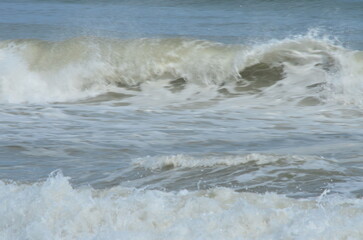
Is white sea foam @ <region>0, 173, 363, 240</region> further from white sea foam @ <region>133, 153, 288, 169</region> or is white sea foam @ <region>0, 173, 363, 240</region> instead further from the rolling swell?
the rolling swell

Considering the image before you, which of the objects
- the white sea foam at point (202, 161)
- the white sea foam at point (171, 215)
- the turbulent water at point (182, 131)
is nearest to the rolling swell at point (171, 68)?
the turbulent water at point (182, 131)

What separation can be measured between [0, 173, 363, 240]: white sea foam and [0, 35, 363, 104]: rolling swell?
17.4 ft

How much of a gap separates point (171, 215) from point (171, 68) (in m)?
7.32

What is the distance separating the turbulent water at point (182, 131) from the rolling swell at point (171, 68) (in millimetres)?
26

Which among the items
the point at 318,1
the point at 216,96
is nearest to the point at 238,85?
the point at 216,96

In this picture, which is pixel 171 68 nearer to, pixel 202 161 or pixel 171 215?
pixel 202 161

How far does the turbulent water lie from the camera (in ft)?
12.1

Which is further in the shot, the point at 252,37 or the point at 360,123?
the point at 252,37

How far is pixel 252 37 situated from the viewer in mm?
13789

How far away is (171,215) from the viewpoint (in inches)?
144

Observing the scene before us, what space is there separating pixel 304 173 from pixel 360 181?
0.33 metres

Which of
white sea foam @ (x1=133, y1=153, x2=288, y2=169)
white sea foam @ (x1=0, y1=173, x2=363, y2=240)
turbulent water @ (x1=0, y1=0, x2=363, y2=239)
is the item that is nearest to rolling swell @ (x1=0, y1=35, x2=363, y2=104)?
turbulent water @ (x1=0, y1=0, x2=363, y2=239)

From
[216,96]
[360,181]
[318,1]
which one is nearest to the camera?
[360,181]

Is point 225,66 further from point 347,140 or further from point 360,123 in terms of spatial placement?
point 347,140
